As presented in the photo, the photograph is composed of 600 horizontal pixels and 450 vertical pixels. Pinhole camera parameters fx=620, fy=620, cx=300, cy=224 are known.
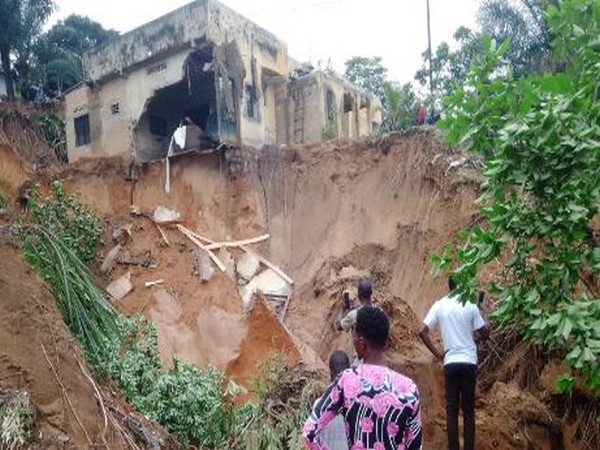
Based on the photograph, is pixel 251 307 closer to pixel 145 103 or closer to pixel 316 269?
pixel 316 269

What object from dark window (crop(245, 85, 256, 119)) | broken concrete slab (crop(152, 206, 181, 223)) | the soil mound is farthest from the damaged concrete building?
the soil mound

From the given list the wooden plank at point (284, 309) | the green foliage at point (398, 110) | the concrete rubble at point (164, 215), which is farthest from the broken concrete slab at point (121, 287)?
the green foliage at point (398, 110)

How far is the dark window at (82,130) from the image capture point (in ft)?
64.1

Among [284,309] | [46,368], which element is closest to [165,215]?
[284,309]

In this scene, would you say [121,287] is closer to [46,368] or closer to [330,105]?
[46,368]

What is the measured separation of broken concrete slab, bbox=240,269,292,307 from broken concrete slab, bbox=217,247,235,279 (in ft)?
1.32

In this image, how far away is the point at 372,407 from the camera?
8.89 feet

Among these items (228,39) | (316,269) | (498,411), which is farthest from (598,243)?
(228,39)

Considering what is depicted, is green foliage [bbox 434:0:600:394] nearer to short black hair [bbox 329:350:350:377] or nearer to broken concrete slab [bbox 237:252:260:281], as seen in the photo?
short black hair [bbox 329:350:350:377]

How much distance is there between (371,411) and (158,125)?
685 inches

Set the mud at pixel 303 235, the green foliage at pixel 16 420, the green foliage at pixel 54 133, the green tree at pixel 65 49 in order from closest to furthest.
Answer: the green foliage at pixel 16 420
the mud at pixel 303 235
the green foliage at pixel 54 133
the green tree at pixel 65 49

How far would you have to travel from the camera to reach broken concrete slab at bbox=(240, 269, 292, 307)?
12109mm

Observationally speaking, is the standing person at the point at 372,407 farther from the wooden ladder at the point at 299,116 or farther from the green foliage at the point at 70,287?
the wooden ladder at the point at 299,116

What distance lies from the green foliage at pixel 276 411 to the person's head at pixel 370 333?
247 cm
